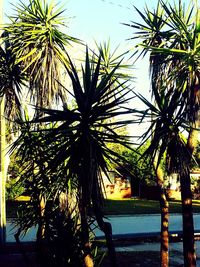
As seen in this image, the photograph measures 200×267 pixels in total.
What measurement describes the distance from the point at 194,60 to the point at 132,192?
30968mm

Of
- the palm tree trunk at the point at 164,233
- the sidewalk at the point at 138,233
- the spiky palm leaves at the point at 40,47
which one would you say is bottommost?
the sidewalk at the point at 138,233

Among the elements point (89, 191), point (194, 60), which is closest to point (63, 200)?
point (89, 191)

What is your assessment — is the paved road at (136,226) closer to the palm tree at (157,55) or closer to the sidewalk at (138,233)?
the sidewalk at (138,233)

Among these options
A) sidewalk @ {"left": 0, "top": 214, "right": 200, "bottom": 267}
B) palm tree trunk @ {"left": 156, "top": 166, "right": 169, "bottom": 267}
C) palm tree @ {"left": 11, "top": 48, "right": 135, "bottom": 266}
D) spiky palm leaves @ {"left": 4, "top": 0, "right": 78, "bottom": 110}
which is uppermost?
spiky palm leaves @ {"left": 4, "top": 0, "right": 78, "bottom": 110}

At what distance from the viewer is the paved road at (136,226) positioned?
54.8 ft

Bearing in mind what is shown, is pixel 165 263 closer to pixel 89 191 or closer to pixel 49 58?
pixel 89 191

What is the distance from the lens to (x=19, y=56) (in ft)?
33.7

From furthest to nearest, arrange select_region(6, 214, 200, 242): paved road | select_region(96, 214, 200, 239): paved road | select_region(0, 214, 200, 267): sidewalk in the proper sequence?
select_region(96, 214, 200, 239): paved road → select_region(6, 214, 200, 242): paved road → select_region(0, 214, 200, 267): sidewalk

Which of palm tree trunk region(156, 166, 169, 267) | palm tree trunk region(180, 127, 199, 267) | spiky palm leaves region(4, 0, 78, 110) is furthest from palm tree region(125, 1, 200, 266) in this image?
spiky palm leaves region(4, 0, 78, 110)

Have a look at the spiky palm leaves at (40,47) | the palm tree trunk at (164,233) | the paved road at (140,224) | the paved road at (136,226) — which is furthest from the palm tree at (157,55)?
the paved road at (140,224)

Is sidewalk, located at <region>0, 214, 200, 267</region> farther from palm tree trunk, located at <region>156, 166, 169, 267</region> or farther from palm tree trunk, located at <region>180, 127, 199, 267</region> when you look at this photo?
palm tree trunk, located at <region>180, 127, 199, 267</region>

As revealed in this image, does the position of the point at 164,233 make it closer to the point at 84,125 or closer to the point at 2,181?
the point at 84,125

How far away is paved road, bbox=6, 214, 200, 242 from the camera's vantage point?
16697mm

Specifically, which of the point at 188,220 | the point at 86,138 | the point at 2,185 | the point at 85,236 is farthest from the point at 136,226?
the point at 86,138
